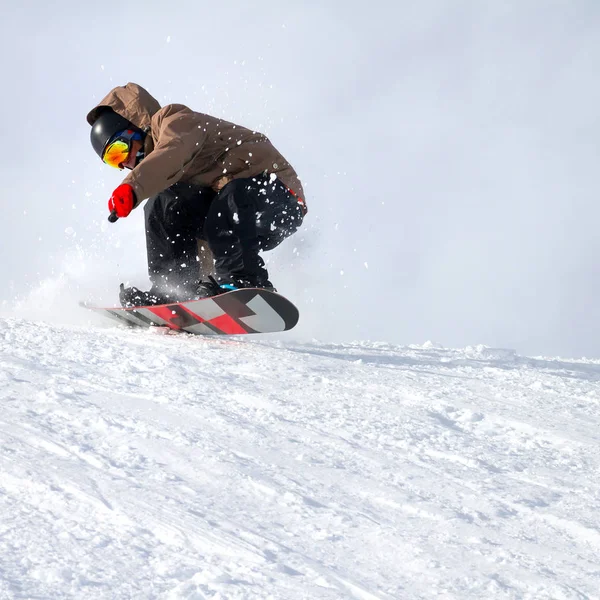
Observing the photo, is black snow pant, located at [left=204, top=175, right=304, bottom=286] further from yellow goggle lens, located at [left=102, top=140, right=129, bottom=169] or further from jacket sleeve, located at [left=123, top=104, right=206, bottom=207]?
yellow goggle lens, located at [left=102, top=140, right=129, bottom=169]

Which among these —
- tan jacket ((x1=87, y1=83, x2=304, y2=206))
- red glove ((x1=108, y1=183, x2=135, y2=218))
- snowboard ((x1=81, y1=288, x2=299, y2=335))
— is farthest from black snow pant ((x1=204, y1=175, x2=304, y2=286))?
red glove ((x1=108, y1=183, x2=135, y2=218))

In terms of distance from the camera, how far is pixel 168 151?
11.5 feet

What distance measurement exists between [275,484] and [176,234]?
9.50 ft

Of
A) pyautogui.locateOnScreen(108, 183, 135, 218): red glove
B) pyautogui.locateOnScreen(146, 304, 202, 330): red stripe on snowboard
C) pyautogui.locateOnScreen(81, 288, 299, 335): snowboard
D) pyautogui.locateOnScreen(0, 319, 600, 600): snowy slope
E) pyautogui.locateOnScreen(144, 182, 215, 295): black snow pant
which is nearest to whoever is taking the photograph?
pyautogui.locateOnScreen(0, 319, 600, 600): snowy slope

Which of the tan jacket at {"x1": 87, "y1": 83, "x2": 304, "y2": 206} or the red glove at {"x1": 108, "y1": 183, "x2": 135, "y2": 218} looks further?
the tan jacket at {"x1": 87, "y1": 83, "x2": 304, "y2": 206}

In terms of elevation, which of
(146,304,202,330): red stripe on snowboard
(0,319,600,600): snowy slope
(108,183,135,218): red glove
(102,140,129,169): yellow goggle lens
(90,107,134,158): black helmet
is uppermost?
(90,107,134,158): black helmet

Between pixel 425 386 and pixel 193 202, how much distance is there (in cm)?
195

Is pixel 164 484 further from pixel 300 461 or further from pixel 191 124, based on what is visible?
pixel 191 124

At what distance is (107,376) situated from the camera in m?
2.36

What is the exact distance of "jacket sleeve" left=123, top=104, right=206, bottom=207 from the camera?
337 cm

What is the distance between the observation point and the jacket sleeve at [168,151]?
3373mm

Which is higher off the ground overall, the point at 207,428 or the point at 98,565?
the point at 207,428

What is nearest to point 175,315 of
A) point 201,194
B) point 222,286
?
point 222,286

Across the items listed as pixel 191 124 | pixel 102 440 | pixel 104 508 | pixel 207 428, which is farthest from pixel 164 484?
pixel 191 124
